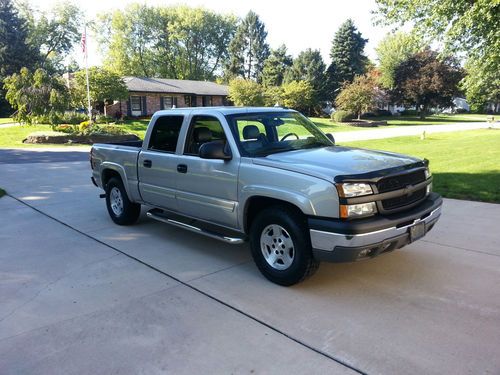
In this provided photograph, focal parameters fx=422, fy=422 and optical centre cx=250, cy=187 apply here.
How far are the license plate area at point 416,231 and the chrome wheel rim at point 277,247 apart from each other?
118 centimetres

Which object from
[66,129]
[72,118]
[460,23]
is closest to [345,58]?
[72,118]

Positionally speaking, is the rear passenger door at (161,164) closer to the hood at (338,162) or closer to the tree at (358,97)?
the hood at (338,162)

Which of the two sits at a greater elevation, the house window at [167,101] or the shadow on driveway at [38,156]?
the house window at [167,101]

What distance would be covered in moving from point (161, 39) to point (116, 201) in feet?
230

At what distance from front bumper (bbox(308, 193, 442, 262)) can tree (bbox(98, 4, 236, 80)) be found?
221ft

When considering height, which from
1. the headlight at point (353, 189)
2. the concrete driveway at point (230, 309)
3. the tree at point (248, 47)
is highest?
the tree at point (248, 47)

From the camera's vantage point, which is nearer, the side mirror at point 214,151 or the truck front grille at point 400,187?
the truck front grille at point 400,187

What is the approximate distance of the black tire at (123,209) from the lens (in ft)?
21.6

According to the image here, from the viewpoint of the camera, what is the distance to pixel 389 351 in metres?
3.14

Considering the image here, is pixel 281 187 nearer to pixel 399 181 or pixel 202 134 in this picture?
pixel 399 181

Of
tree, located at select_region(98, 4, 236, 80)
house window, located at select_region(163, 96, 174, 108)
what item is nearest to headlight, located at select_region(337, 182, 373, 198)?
house window, located at select_region(163, 96, 174, 108)

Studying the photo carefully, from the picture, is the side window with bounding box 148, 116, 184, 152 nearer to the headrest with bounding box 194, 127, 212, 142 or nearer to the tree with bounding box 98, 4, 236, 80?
the headrest with bounding box 194, 127, 212, 142

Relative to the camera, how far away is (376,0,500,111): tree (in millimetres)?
10071

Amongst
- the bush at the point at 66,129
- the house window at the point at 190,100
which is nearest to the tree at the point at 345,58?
the house window at the point at 190,100
